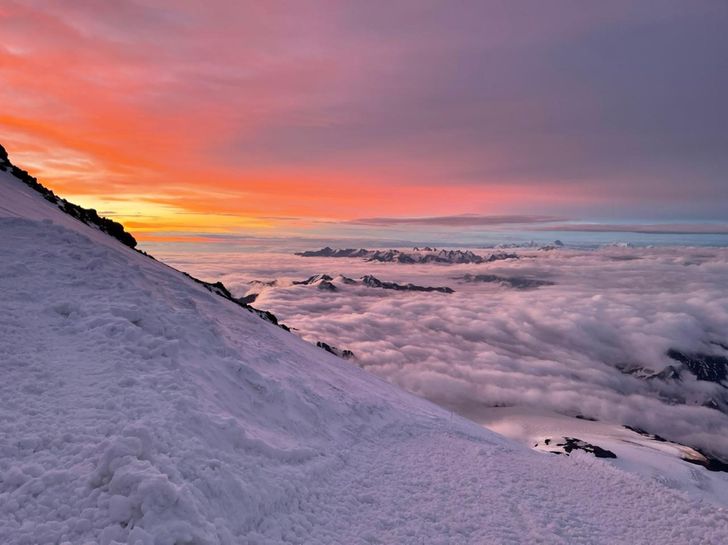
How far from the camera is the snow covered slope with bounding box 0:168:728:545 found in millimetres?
7332

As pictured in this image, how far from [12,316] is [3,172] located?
26.9 meters

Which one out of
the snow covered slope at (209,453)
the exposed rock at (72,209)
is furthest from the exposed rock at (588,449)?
the exposed rock at (72,209)

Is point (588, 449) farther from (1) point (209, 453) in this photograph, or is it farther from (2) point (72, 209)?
(1) point (209, 453)

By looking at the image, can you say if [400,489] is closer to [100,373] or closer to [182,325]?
[100,373]

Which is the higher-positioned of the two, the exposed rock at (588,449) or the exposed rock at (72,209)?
the exposed rock at (72,209)

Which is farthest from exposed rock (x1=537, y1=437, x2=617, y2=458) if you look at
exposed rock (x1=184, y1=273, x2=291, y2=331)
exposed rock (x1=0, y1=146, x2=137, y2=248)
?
exposed rock (x1=0, y1=146, x2=137, y2=248)

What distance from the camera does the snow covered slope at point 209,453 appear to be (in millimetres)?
7332

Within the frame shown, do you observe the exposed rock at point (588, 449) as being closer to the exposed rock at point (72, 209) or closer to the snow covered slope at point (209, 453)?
the snow covered slope at point (209, 453)

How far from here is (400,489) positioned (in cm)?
1250

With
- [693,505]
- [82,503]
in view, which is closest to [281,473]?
[82,503]

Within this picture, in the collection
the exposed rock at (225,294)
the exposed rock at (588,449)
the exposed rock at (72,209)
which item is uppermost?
the exposed rock at (72,209)

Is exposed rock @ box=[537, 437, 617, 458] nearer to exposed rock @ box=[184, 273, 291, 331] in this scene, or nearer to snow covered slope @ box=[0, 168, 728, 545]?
exposed rock @ box=[184, 273, 291, 331]

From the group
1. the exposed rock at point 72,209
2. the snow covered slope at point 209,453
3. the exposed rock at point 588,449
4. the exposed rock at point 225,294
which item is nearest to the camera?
the snow covered slope at point 209,453

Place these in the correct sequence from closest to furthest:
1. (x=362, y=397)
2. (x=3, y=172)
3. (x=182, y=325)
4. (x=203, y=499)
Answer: (x=203, y=499), (x=182, y=325), (x=362, y=397), (x=3, y=172)
